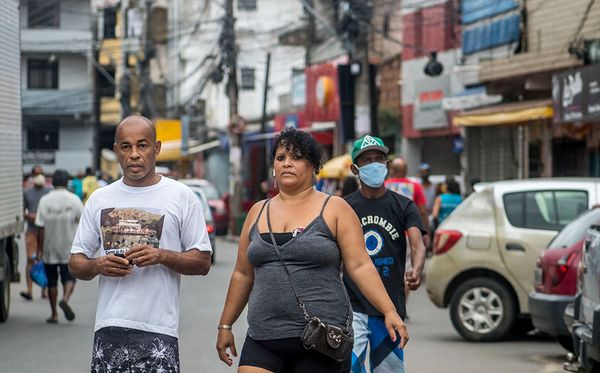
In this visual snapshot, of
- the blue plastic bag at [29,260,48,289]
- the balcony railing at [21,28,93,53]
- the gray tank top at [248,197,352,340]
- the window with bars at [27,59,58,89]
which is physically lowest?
the blue plastic bag at [29,260,48,289]

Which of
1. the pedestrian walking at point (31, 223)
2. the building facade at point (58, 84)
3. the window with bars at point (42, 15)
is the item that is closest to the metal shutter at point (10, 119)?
the pedestrian walking at point (31, 223)

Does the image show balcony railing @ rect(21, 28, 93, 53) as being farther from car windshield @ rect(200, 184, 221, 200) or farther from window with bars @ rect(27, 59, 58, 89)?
car windshield @ rect(200, 184, 221, 200)

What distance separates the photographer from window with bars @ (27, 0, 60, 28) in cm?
6719

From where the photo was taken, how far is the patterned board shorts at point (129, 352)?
5.70 m

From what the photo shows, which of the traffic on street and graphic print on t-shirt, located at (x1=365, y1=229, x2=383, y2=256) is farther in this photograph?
graphic print on t-shirt, located at (x1=365, y1=229, x2=383, y2=256)

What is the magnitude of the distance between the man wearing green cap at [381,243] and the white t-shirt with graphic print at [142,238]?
1938 mm

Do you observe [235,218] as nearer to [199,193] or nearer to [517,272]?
Answer: [199,193]

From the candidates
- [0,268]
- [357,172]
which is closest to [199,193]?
[0,268]

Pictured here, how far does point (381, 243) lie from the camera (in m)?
7.84

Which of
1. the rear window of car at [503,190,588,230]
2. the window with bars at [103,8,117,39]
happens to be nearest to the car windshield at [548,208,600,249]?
the rear window of car at [503,190,588,230]

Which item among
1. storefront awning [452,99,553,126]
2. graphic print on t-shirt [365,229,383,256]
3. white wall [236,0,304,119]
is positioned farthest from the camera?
white wall [236,0,304,119]

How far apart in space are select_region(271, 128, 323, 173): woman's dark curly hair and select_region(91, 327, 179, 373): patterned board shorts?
3.31ft

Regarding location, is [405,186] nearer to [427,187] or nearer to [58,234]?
[58,234]

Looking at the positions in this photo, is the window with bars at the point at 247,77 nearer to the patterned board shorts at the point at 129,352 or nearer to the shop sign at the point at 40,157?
the shop sign at the point at 40,157
